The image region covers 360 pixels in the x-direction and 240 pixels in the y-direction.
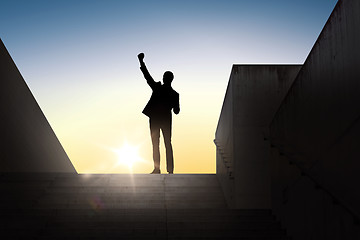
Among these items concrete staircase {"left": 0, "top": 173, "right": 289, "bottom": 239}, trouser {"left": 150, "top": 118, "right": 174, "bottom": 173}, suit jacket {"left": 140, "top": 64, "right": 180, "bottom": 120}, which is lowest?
concrete staircase {"left": 0, "top": 173, "right": 289, "bottom": 239}

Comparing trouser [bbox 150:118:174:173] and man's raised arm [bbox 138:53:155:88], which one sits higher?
man's raised arm [bbox 138:53:155:88]

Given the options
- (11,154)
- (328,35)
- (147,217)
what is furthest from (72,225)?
(11,154)

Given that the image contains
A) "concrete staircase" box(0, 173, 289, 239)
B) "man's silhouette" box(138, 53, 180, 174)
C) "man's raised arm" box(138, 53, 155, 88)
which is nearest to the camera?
"concrete staircase" box(0, 173, 289, 239)

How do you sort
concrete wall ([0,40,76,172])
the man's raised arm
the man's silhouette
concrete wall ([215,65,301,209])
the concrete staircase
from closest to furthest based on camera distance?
1. the concrete staircase
2. concrete wall ([215,65,301,209])
3. the man's raised arm
4. the man's silhouette
5. concrete wall ([0,40,76,172])

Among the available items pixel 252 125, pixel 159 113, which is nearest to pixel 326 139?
pixel 252 125

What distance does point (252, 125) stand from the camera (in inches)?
Result: 285

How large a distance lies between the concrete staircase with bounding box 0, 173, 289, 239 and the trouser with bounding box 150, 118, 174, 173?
636mm

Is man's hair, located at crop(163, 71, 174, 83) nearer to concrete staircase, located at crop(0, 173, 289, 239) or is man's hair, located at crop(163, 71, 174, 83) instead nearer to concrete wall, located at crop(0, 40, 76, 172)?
concrete staircase, located at crop(0, 173, 289, 239)

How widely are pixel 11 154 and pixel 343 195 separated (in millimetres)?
6692

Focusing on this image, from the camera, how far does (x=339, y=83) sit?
4.46 meters

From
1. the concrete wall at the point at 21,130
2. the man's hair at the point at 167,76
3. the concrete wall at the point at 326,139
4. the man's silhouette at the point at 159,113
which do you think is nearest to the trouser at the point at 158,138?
the man's silhouette at the point at 159,113

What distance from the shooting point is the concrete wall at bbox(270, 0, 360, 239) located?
4.06 meters

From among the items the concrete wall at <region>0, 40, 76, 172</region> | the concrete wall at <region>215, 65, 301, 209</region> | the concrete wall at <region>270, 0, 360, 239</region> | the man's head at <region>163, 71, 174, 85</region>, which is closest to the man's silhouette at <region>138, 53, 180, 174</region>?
the man's head at <region>163, 71, 174, 85</region>

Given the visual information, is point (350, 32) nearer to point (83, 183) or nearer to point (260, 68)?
point (260, 68)
